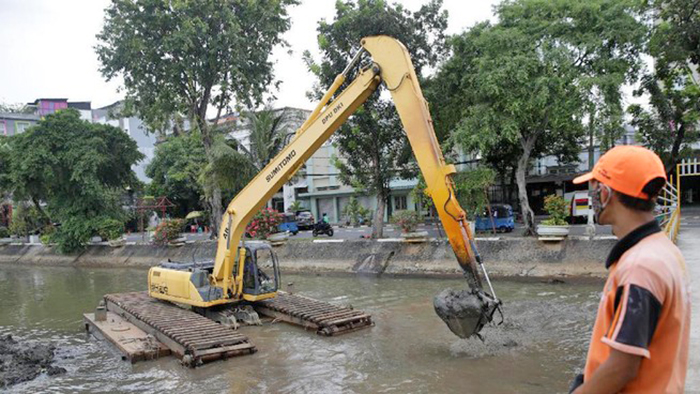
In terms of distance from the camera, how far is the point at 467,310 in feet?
24.4

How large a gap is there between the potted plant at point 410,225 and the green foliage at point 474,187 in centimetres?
206

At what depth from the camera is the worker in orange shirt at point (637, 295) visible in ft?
6.17

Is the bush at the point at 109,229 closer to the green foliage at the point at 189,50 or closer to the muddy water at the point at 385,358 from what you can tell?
the green foliage at the point at 189,50

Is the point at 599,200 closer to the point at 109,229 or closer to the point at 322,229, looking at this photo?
the point at 322,229

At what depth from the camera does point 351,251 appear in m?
20.9

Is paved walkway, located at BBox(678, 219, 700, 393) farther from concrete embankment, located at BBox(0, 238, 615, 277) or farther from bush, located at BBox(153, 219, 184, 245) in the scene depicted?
bush, located at BBox(153, 219, 184, 245)

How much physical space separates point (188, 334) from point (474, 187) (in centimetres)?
1333

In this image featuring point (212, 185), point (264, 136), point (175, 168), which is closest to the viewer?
point (212, 185)

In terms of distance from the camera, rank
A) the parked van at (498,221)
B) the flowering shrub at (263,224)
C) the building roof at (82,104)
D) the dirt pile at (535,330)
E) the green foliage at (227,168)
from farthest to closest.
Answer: the building roof at (82,104) → the parked van at (498,221) → the flowering shrub at (263,224) → the green foliage at (227,168) → the dirt pile at (535,330)

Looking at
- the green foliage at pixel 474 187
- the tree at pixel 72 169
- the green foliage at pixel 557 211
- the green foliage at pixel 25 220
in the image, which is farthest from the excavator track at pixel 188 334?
the green foliage at pixel 25 220

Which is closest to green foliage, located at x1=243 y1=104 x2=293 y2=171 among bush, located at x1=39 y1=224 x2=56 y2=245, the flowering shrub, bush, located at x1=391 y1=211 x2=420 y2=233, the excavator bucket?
the flowering shrub

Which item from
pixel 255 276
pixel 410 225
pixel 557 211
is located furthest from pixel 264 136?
pixel 255 276

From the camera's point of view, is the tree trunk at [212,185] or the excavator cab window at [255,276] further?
the tree trunk at [212,185]

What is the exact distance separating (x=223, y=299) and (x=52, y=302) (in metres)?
9.88
